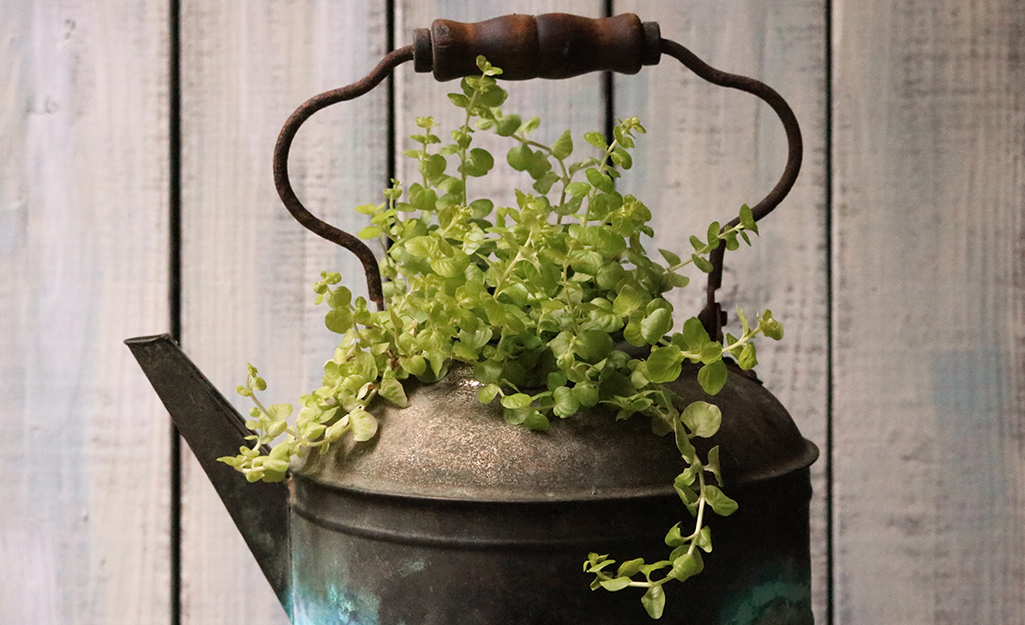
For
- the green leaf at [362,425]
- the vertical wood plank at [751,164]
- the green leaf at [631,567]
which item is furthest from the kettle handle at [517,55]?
the vertical wood plank at [751,164]

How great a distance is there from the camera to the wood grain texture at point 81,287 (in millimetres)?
966

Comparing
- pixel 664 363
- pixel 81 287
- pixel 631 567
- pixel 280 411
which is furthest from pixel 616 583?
pixel 81 287

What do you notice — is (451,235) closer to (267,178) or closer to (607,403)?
(607,403)

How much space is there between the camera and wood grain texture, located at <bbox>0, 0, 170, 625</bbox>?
97 centimetres

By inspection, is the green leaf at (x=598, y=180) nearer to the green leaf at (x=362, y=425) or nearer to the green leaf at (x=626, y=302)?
the green leaf at (x=626, y=302)

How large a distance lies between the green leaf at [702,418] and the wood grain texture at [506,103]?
1.56ft

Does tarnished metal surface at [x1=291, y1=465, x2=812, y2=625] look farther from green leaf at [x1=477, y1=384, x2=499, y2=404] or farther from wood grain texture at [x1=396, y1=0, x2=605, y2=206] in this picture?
wood grain texture at [x1=396, y1=0, x2=605, y2=206]

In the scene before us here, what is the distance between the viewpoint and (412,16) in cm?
95

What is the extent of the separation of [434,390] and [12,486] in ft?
2.09

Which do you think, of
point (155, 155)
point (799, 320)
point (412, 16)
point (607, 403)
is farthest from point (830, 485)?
point (155, 155)

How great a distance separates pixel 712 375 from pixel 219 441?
33 centimetres

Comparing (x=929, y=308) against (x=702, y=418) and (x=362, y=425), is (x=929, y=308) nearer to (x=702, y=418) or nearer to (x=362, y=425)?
(x=702, y=418)

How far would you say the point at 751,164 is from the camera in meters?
0.96

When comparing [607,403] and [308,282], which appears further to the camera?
[308,282]
